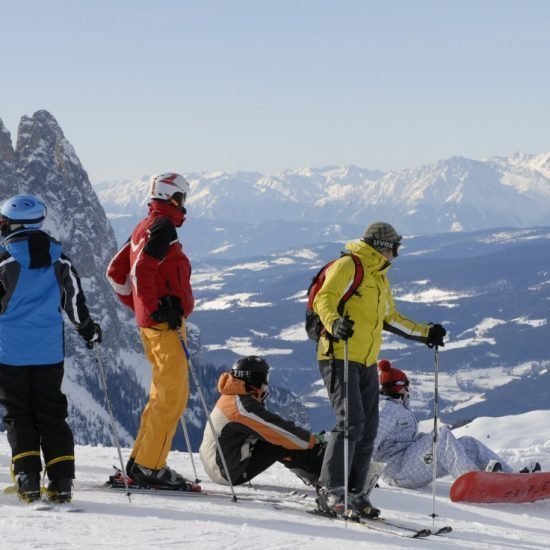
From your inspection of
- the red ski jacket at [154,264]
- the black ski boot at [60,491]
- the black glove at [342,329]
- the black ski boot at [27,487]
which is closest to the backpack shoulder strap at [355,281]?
the black glove at [342,329]

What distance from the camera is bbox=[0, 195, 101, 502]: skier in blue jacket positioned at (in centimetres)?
667

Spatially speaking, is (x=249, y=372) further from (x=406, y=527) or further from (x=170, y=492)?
(x=406, y=527)

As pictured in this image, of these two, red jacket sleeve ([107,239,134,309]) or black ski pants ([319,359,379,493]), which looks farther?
red jacket sleeve ([107,239,134,309])

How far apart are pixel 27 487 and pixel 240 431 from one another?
2.35 m

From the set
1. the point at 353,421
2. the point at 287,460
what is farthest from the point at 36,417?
the point at 287,460

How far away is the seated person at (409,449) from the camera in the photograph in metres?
10.0

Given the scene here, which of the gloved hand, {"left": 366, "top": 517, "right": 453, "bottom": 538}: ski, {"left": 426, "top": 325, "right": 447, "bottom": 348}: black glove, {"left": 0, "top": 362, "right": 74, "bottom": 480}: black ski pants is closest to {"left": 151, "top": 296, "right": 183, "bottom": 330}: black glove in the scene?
{"left": 0, "top": 362, "right": 74, "bottom": 480}: black ski pants

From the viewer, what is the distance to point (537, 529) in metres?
8.08

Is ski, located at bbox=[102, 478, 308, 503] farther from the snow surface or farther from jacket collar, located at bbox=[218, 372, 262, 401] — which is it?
jacket collar, located at bbox=[218, 372, 262, 401]

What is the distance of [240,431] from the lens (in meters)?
8.55

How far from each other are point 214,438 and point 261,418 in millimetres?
502

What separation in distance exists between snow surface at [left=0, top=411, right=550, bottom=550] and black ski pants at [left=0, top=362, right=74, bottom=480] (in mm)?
314

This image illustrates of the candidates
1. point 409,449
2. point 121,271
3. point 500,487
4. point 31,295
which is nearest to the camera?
point 31,295

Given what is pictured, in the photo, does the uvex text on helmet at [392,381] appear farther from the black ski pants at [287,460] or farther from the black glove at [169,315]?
the black glove at [169,315]
